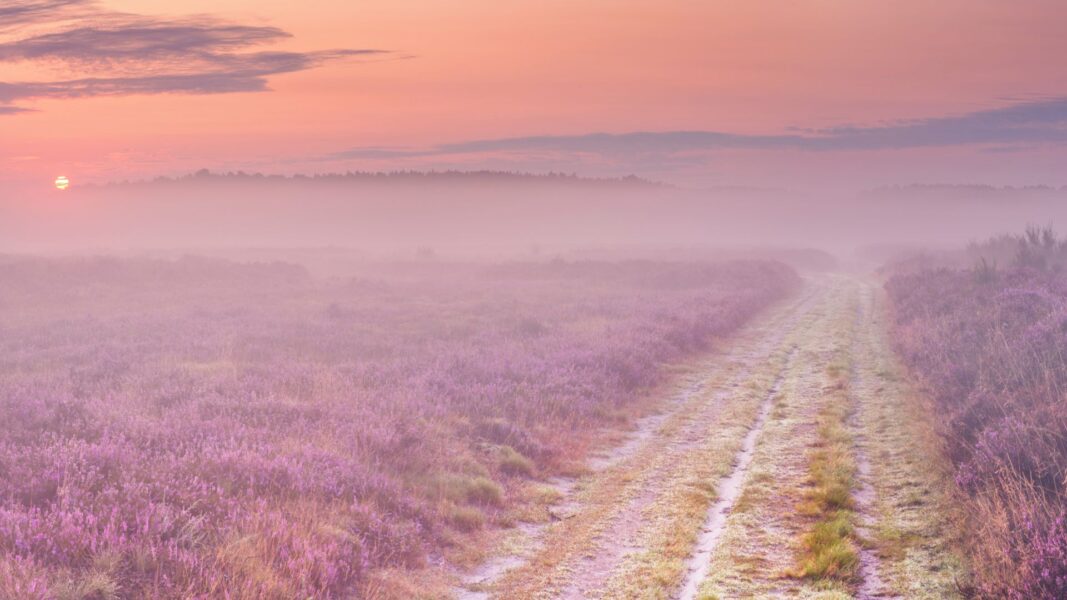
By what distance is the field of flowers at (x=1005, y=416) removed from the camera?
650 centimetres

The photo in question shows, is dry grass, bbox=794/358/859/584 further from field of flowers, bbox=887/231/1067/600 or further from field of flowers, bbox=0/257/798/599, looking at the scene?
field of flowers, bbox=0/257/798/599

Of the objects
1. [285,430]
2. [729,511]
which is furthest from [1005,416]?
[285,430]

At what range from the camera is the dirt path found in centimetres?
720

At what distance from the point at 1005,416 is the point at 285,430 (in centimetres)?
1047

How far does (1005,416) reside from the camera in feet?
34.3

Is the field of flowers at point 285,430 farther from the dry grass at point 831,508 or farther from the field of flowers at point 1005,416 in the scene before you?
the field of flowers at point 1005,416

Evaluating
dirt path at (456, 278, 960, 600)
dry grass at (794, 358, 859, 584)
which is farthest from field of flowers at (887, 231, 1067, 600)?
dry grass at (794, 358, 859, 584)

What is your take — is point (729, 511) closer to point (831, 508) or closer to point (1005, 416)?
point (831, 508)

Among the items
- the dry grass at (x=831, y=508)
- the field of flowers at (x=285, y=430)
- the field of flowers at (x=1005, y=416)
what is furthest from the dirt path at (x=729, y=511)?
the field of flowers at (x=285, y=430)

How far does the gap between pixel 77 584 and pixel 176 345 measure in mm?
14753

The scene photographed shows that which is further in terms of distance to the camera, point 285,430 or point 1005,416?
point 285,430

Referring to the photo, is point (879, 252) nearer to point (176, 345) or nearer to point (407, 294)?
point (407, 294)

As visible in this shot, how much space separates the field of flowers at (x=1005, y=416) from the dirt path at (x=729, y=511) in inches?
21.5

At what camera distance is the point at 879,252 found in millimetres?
94562
